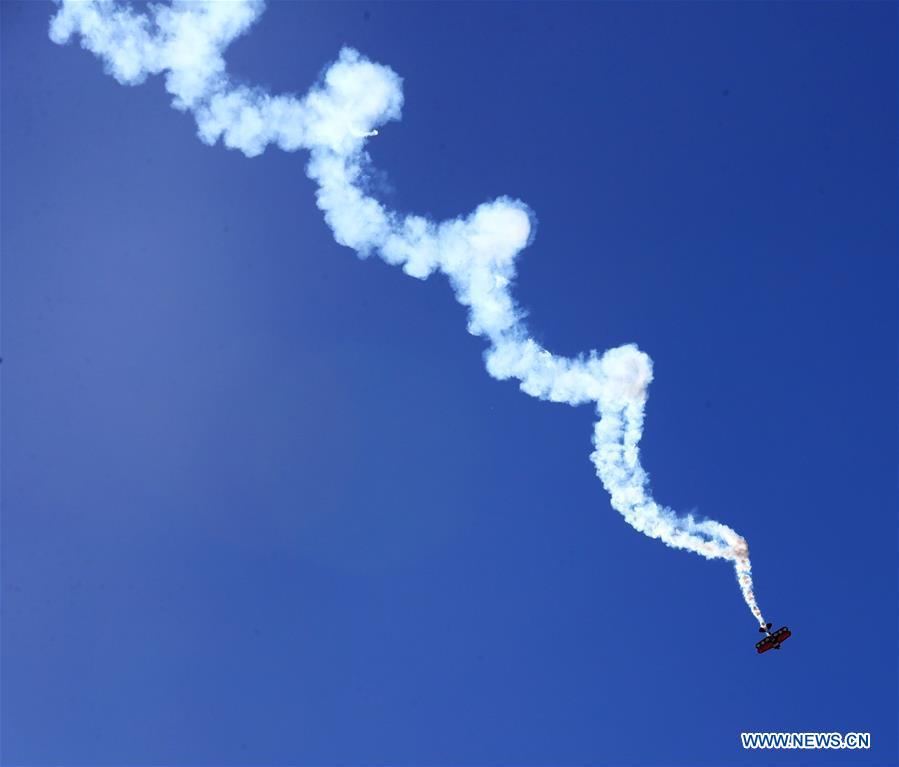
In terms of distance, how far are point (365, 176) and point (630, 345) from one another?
10.9 meters

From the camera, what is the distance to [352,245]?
2970 cm

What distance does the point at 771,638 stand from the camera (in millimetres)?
30391

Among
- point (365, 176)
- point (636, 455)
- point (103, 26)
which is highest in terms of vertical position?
point (103, 26)

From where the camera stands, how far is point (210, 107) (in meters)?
29.2

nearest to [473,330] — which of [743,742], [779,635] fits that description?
[779,635]

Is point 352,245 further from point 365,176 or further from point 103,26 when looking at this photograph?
point 103,26

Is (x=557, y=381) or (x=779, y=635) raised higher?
(x=557, y=381)

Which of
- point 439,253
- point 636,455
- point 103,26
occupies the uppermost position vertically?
point 103,26

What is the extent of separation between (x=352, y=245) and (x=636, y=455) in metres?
12.4

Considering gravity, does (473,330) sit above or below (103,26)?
below

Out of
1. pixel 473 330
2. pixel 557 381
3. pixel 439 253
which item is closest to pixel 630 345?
pixel 557 381

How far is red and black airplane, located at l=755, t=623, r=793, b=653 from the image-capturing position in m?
30.2

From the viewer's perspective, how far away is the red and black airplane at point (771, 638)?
30.2m

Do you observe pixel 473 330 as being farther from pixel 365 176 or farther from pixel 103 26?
pixel 103 26
